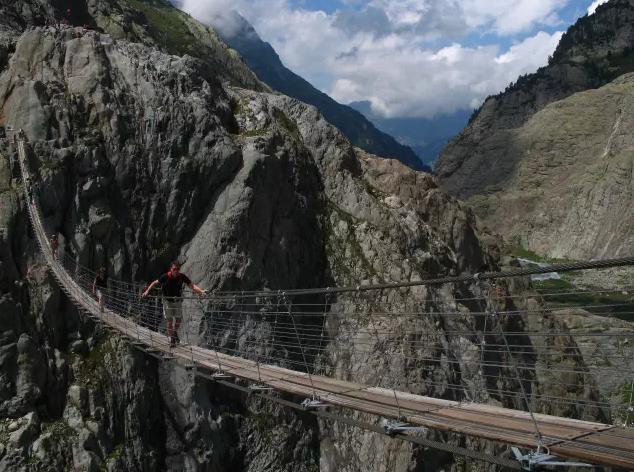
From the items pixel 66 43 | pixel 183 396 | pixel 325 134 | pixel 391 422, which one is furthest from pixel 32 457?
pixel 325 134

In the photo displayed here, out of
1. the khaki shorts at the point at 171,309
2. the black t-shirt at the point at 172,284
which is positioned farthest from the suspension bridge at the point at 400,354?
the black t-shirt at the point at 172,284

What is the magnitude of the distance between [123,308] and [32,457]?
506 centimetres

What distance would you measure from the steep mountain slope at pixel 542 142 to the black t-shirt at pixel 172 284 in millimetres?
118784

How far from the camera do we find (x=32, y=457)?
14.1 m

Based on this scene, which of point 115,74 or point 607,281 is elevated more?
point 115,74

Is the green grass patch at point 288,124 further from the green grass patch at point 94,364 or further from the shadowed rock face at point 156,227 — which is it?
the green grass patch at point 94,364

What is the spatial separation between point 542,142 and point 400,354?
468 feet

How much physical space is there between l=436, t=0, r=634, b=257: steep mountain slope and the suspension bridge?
10624cm

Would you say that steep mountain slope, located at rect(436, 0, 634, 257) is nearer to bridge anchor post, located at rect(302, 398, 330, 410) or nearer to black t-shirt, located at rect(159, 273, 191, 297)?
black t-shirt, located at rect(159, 273, 191, 297)

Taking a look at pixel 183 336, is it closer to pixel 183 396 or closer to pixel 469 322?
pixel 183 396

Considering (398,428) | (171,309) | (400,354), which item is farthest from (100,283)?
(398,428)

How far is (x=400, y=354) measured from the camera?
21.0 metres

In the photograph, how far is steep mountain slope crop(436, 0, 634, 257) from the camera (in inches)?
5477

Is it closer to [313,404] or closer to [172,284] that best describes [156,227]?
[172,284]
